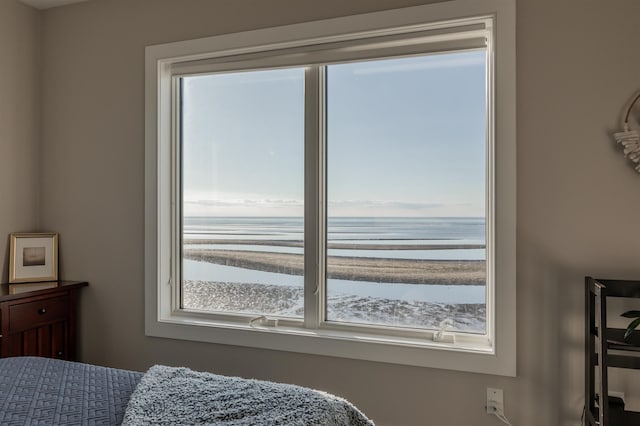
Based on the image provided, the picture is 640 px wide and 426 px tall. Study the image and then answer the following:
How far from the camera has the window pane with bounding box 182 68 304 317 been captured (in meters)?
2.46

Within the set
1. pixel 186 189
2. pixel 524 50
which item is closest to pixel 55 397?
pixel 186 189

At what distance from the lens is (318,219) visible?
93.7 inches

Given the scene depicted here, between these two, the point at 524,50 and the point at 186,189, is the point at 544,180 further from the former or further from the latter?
the point at 186,189

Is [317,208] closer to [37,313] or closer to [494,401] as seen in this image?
[494,401]

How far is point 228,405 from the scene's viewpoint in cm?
134

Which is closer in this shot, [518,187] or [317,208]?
[518,187]

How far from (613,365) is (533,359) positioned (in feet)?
1.16

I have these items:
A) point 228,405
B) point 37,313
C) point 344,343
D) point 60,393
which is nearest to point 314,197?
point 344,343

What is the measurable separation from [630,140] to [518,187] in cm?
44

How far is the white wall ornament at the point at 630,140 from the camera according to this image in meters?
1.77

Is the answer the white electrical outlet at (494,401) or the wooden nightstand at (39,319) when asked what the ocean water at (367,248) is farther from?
the wooden nightstand at (39,319)

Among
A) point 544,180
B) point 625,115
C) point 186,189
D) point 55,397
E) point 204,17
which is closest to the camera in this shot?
point 55,397

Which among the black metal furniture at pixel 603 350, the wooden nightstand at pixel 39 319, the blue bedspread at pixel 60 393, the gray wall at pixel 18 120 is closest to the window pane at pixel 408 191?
the black metal furniture at pixel 603 350

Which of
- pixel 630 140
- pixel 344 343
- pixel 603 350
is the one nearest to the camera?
pixel 603 350
